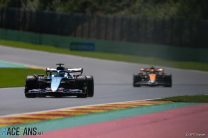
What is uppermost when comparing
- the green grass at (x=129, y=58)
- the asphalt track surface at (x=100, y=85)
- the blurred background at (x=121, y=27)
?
the blurred background at (x=121, y=27)

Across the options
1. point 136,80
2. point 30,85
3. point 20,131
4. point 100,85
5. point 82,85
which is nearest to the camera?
point 20,131

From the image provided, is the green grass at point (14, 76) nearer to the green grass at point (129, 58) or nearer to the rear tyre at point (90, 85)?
the rear tyre at point (90, 85)

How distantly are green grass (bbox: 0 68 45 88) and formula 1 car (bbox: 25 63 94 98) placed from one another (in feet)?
13.4

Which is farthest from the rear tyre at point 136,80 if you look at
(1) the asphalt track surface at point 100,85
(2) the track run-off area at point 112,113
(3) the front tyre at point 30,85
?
(3) the front tyre at point 30,85

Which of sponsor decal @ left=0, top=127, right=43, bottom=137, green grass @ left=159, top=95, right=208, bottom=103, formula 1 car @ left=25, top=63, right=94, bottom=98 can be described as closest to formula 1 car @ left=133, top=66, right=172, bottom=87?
green grass @ left=159, top=95, right=208, bottom=103

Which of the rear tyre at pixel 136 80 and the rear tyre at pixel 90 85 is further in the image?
the rear tyre at pixel 136 80

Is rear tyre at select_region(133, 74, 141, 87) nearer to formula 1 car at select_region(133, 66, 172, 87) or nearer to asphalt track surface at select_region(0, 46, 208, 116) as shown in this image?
formula 1 car at select_region(133, 66, 172, 87)

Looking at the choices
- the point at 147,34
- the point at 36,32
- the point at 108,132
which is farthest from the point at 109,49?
the point at 108,132

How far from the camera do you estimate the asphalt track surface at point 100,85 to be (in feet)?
57.0

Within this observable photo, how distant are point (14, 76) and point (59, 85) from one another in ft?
28.5

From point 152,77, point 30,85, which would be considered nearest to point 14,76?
point 152,77

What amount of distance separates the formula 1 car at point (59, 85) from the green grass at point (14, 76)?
4.09 metres

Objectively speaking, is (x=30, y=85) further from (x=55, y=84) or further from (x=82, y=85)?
(x=82, y=85)

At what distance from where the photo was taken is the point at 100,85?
78.3 feet
